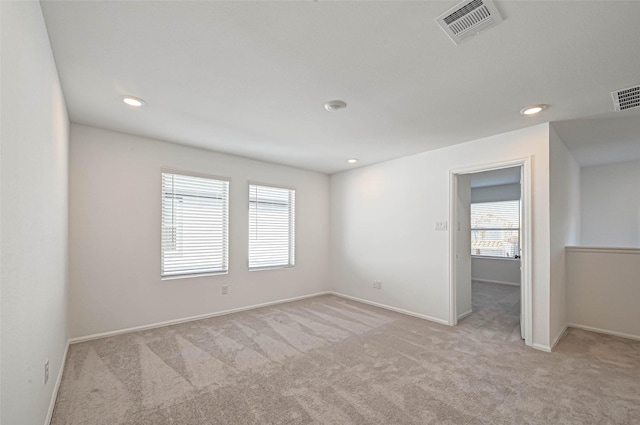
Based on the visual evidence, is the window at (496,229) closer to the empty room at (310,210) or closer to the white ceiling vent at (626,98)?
the empty room at (310,210)

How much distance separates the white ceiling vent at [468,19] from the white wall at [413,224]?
2.18m

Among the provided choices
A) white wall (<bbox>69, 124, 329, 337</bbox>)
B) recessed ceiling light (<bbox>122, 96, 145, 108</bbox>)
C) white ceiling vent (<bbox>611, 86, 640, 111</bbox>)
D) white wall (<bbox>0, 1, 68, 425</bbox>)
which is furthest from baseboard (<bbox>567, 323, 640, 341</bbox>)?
recessed ceiling light (<bbox>122, 96, 145, 108</bbox>)

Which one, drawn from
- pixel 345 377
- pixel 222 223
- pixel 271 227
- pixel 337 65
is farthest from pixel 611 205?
pixel 222 223

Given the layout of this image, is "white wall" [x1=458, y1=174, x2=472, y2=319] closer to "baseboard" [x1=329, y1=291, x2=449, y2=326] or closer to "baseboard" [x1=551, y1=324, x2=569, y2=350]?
"baseboard" [x1=329, y1=291, x2=449, y2=326]

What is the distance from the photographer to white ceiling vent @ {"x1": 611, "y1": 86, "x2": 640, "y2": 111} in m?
2.39

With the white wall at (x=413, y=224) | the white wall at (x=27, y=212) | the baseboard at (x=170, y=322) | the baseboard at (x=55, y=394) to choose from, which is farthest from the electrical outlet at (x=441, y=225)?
the baseboard at (x=55, y=394)

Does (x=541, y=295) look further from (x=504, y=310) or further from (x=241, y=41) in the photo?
(x=241, y=41)

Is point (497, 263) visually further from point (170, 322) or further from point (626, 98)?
point (170, 322)

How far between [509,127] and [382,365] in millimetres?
2946

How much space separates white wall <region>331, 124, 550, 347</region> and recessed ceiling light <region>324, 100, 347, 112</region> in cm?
205

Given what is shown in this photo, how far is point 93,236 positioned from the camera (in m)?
3.41

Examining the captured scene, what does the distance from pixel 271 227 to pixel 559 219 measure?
411cm

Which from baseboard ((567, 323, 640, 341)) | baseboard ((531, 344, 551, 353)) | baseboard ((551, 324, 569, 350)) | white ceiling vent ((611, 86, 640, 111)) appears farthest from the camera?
baseboard ((567, 323, 640, 341))

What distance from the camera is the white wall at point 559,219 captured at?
130 inches
